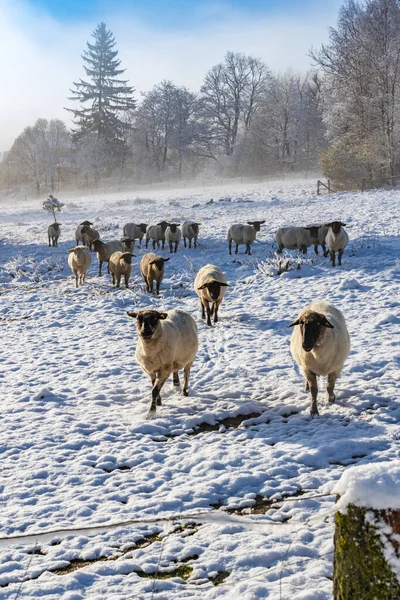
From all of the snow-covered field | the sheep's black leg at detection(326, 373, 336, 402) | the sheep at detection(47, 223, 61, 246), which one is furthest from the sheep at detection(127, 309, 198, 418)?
the sheep at detection(47, 223, 61, 246)

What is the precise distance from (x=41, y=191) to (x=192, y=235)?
58.3 metres

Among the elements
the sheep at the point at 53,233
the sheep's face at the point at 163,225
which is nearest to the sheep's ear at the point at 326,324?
the sheep's face at the point at 163,225

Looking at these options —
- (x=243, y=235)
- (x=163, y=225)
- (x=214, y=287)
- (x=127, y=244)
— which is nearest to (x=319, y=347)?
(x=214, y=287)

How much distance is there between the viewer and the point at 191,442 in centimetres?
680

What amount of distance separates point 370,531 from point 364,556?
102 mm

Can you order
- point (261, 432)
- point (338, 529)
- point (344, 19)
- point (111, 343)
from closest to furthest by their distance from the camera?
point (338, 529), point (261, 432), point (111, 343), point (344, 19)

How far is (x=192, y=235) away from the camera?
24766 mm

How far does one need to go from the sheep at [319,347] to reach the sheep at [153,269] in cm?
946

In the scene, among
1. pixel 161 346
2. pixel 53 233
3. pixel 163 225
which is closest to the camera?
pixel 161 346

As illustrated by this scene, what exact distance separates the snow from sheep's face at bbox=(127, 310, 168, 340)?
6.11 meters

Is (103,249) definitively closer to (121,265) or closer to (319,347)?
(121,265)

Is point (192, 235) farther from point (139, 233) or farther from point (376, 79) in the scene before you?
point (376, 79)

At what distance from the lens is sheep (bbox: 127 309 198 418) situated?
7879 millimetres

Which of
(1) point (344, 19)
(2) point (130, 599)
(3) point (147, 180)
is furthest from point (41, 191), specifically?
(2) point (130, 599)
